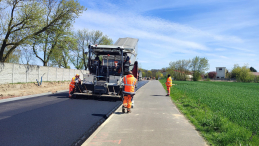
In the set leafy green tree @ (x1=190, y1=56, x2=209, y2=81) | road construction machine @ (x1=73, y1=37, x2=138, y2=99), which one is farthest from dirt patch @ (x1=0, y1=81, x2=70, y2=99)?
leafy green tree @ (x1=190, y1=56, x2=209, y2=81)

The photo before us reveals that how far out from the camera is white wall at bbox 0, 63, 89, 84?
1667 cm

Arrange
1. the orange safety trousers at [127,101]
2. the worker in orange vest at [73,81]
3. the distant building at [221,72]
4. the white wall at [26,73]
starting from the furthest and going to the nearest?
the distant building at [221,72], the white wall at [26,73], the worker in orange vest at [73,81], the orange safety trousers at [127,101]

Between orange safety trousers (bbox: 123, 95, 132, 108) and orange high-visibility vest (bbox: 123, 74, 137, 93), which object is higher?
orange high-visibility vest (bbox: 123, 74, 137, 93)

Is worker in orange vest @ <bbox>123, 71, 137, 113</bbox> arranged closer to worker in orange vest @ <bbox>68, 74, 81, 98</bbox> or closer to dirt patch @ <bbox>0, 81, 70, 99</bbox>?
worker in orange vest @ <bbox>68, 74, 81, 98</bbox>

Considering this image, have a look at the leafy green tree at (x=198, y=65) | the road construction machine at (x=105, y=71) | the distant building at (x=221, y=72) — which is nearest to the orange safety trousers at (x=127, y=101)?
the road construction machine at (x=105, y=71)

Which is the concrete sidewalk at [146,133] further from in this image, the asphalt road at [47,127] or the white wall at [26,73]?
the white wall at [26,73]

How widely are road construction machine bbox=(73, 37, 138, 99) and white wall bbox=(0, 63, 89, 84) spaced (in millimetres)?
1177

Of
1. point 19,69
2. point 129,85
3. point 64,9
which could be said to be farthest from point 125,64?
point 64,9

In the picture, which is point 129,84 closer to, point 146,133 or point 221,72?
point 146,133

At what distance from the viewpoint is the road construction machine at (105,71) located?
35.9 feet

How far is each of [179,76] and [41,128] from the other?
80972 millimetres

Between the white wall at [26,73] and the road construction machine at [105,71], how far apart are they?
1177 mm

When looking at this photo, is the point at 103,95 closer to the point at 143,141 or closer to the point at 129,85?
the point at 129,85

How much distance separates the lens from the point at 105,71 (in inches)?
473
